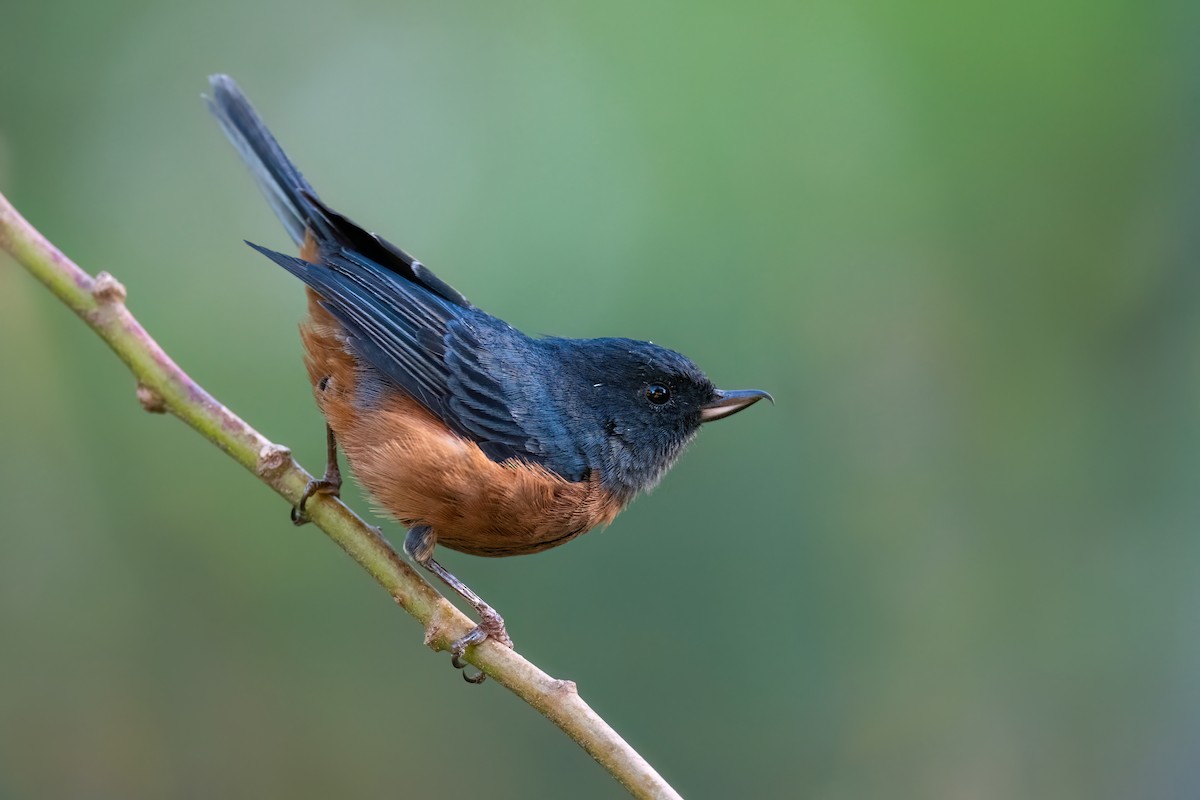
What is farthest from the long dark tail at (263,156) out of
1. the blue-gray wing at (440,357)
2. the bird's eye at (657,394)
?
the bird's eye at (657,394)

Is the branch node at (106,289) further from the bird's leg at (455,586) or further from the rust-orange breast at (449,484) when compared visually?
the bird's leg at (455,586)

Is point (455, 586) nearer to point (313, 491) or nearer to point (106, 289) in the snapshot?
point (313, 491)

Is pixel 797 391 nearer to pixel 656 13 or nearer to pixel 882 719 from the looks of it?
pixel 882 719

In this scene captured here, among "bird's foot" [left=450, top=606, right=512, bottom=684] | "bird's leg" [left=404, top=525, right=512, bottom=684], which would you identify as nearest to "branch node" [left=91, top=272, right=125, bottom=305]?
"bird's leg" [left=404, top=525, right=512, bottom=684]

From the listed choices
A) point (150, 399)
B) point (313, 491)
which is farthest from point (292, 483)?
point (150, 399)

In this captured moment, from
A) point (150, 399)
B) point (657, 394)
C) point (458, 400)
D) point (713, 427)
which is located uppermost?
point (713, 427)

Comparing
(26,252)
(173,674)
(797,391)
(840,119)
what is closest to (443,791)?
(173,674)

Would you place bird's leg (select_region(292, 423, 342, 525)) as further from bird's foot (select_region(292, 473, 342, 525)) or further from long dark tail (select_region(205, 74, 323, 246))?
long dark tail (select_region(205, 74, 323, 246))
